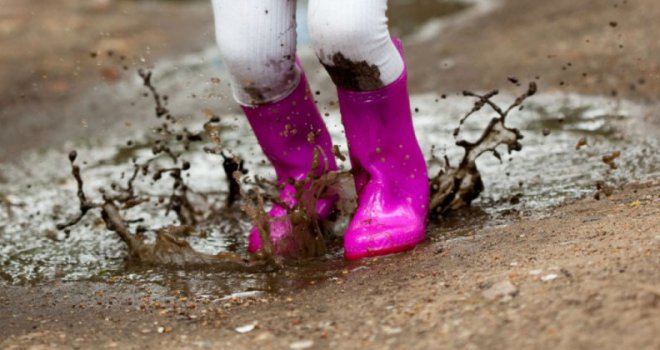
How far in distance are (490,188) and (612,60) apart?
2.15m

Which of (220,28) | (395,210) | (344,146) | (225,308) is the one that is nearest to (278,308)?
(225,308)

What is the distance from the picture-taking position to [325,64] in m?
2.53

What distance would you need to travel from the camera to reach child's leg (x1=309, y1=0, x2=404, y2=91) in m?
2.42

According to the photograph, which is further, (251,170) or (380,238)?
(251,170)

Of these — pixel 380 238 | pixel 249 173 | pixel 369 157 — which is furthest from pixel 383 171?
pixel 249 173

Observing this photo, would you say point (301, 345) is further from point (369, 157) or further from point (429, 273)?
point (369, 157)

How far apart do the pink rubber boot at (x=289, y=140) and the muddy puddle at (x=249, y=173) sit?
5.3 inches

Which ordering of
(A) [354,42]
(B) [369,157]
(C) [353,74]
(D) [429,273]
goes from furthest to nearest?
1. (B) [369,157]
2. (C) [353,74]
3. (A) [354,42]
4. (D) [429,273]

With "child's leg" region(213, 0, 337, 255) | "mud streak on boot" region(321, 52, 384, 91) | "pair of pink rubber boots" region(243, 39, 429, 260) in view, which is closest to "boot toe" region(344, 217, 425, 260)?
"pair of pink rubber boots" region(243, 39, 429, 260)

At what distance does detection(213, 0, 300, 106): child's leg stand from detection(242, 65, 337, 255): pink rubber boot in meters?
0.07

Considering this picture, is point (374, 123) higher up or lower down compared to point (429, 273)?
higher up

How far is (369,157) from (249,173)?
1.32m

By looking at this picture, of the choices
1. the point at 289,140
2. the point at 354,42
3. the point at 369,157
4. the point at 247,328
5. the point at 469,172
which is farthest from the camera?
the point at 469,172

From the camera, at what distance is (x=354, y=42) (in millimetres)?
2436
